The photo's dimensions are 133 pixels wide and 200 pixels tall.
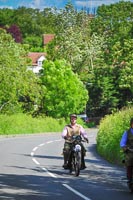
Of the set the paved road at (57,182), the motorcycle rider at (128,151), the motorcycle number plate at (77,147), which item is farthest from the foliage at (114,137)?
the motorcycle rider at (128,151)

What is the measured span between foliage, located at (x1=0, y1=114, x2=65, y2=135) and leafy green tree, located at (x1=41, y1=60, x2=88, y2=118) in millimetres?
Result: 3050

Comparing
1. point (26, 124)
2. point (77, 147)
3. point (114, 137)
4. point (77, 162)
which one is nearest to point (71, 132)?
point (77, 147)

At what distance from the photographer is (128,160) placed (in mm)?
13750

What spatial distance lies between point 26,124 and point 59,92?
35.8 feet

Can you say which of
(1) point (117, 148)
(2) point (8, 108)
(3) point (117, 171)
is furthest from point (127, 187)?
(2) point (8, 108)

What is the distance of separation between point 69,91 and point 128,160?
2136 inches

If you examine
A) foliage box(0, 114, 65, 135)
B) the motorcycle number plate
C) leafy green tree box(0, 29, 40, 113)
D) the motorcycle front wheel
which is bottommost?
foliage box(0, 114, 65, 135)

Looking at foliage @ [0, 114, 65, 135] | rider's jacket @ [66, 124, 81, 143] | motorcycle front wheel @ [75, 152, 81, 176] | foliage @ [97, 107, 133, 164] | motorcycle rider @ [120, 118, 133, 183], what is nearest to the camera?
motorcycle rider @ [120, 118, 133, 183]

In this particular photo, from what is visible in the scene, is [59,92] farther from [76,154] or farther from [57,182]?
[57,182]

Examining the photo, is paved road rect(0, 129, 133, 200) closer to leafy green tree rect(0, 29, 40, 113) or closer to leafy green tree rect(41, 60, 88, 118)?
leafy green tree rect(0, 29, 40, 113)

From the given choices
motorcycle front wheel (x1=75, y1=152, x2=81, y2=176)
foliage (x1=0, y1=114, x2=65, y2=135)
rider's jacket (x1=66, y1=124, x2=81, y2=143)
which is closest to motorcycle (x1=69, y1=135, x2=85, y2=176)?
motorcycle front wheel (x1=75, y1=152, x2=81, y2=176)

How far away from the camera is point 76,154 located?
17.5m

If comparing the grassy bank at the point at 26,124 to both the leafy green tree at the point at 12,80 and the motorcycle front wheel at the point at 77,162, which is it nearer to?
the leafy green tree at the point at 12,80

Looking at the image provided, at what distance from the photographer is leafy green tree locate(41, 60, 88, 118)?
67375 millimetres
